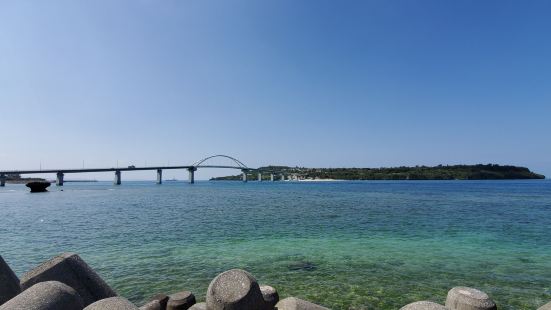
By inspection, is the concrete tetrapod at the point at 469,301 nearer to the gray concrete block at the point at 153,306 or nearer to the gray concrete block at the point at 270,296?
the gray concrete block at the point at 270,296

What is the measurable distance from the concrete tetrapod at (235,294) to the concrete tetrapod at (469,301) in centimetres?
387

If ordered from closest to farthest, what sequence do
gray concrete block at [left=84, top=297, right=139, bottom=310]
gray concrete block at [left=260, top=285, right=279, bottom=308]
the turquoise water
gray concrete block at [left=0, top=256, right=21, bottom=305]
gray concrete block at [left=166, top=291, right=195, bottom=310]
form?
gray concrete block at [left=84, top=297, right=139, bottom=310] < gray concrete block at [left=0, top=256, right=21, bottom=305] < gray concrete block at [left=260, top=285, right=279, bottom=308] < gray concrete block at [left=166, top=291, right=195, bottom=310] < the turquoise water

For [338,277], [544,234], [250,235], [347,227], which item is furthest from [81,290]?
[544,234]

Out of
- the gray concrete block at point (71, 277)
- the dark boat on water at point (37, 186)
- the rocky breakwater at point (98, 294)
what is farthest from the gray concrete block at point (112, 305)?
the dark boat on water at point (37, 186)

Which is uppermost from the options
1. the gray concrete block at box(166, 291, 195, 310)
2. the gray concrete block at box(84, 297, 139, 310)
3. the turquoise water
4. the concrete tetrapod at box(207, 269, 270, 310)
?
the gray concrete block at box(84, 297, 139, 310)

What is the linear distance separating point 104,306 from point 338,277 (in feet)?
33.5

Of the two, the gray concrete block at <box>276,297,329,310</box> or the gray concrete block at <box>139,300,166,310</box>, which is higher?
the gray concrete block at <box>276,297,329,310</box>

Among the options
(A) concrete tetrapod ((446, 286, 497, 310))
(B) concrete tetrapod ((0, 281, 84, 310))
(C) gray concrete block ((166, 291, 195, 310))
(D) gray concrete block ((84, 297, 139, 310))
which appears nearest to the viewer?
(D) gray concrete block ((84, 297, 139, 310))

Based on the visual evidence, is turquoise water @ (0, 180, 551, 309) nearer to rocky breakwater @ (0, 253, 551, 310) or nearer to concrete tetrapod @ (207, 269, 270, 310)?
Result: rocky breakwater @ (0, 253, 551, 310)

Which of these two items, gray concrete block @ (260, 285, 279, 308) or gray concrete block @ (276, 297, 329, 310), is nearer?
gray concrete block @ (276, 297, 329, 310)

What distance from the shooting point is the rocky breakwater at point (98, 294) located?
5.17 metres

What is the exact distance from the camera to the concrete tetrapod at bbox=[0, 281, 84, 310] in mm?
5031

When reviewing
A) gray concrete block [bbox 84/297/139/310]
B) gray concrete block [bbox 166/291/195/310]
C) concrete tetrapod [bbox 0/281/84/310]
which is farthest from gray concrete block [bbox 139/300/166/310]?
gray concrete block [bbox 84/297/139/310]

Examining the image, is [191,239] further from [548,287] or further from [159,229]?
[548,287]
